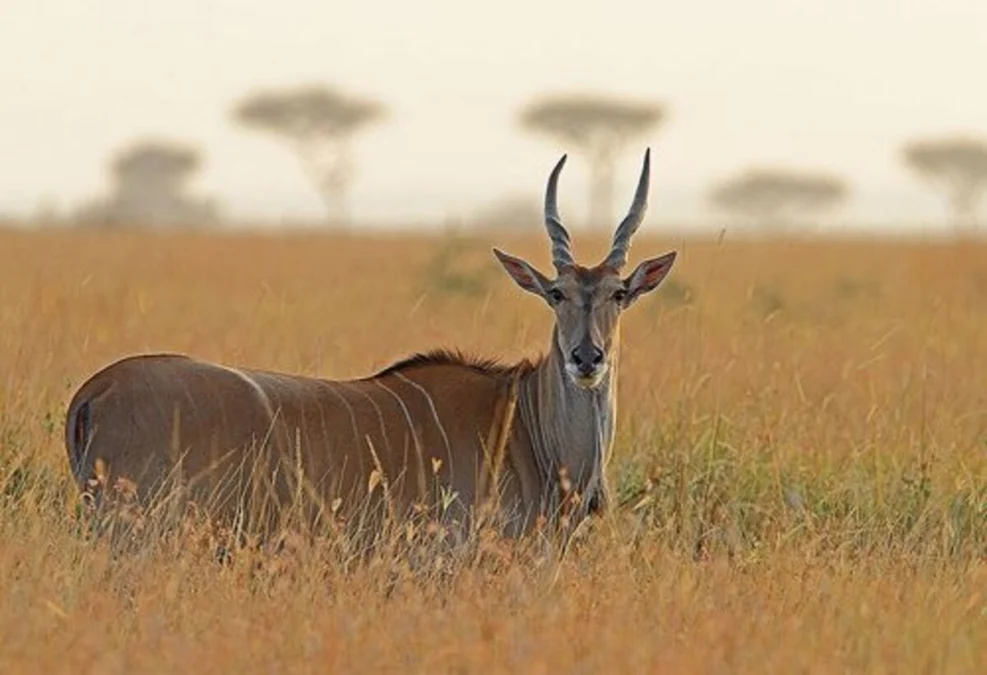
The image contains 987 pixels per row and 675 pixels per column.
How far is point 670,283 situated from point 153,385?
9.90m

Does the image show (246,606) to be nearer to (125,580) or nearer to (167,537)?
(125,580)

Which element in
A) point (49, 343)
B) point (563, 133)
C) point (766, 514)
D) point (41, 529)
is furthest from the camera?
point (563, 133)

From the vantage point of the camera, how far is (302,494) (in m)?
6.29

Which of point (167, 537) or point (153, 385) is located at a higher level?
point (153, 385)

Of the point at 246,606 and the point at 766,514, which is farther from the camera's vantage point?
the point at 766,514

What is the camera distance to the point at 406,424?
660cm

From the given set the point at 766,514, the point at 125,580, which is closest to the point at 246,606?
the point at 125,580

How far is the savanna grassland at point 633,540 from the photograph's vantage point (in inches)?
186

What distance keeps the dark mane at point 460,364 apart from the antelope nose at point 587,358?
682 mm

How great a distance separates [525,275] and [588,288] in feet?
1.16

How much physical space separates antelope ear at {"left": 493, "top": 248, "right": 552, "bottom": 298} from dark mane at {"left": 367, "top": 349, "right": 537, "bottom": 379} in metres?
0.31

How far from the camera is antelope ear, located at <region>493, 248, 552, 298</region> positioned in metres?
6.65

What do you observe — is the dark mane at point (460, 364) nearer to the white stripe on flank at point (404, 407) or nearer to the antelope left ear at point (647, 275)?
the white stripe on flank at point (404, 407)

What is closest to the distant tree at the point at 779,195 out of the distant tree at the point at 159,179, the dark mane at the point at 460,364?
the distant tree at the point at 159,179
